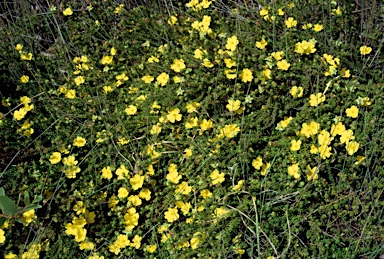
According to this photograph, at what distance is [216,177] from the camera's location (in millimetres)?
2729

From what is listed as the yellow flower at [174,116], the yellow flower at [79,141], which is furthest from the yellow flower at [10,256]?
the yellow flower at [174,116]

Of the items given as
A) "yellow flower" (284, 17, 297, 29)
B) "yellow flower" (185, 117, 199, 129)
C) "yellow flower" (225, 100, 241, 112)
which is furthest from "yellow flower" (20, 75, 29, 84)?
"yellow flower" (284, 17, 297, 29)

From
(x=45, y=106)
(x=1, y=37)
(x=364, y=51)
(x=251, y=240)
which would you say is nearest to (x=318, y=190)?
(x=251, y=240)

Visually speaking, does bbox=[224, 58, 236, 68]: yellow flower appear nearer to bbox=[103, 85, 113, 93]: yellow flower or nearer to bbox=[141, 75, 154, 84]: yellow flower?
bbox=[141, 75, 154, 84]: yellow flower

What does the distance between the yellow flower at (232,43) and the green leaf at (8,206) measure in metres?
1.74

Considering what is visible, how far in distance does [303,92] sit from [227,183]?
833mm

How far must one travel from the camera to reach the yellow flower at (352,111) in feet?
9.37

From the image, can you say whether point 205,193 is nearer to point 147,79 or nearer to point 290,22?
point 147,79

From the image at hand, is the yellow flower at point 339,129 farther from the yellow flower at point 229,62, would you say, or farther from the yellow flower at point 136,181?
the yellow flower at point 136,181

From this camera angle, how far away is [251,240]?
2.55m

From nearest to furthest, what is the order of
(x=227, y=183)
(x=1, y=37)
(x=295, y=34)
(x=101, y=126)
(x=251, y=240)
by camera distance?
(x=251, y=240) → (x=227, y=183) → (x=101, y=126) → (x=295, y=34) → (x=1, y=37)

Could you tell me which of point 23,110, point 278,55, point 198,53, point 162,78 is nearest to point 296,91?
point 278,55

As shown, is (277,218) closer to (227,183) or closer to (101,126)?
(227,183)

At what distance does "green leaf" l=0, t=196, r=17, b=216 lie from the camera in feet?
6.91
